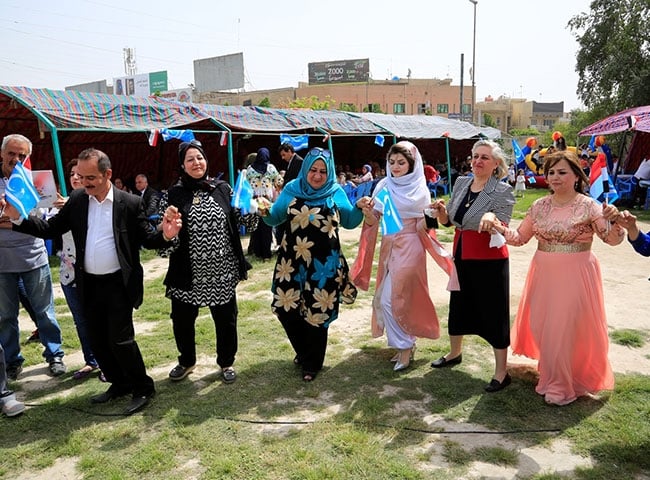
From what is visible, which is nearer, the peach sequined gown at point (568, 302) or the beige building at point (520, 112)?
the peach sequined gown at point (568, 302)

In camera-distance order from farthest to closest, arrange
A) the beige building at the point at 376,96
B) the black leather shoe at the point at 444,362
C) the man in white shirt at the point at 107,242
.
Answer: the beige building at the point at 376,96
the black leather shoe at the point at 444,362
the man in white shirt at the point at 107,242

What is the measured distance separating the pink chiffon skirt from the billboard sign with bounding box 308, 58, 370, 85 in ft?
198

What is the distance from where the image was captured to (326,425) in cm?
305

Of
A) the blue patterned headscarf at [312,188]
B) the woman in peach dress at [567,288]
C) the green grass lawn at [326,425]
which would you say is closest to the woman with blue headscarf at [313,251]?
the blue patterned headscarf at [312,188]

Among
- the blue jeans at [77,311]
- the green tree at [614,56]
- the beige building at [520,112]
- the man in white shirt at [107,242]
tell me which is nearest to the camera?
the man in white shirt at [107,242]

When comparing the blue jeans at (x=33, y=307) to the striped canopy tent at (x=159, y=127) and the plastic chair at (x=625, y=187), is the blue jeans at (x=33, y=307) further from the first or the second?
the plastic chair at (x=625, y=187)

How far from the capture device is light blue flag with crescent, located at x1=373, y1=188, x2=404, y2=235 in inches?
141

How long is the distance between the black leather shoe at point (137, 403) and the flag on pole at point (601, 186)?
319 cm

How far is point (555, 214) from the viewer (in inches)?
123

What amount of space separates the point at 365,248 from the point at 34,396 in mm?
2620

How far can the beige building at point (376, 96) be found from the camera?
54.1m

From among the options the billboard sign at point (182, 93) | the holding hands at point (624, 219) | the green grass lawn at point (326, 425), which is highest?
the billboard sign at point (182, 93)

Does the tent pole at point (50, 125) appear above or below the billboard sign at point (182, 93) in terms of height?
below

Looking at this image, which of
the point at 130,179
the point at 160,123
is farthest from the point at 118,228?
the point at 130,179
